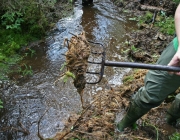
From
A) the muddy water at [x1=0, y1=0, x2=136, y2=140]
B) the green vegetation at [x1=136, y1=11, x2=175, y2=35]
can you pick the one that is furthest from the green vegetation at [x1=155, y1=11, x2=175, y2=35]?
the muddy water at [x1=0, y1=0, x2=136, y2=140]

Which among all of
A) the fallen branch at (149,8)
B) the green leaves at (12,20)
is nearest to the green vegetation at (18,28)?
the green leaves at (12,20)

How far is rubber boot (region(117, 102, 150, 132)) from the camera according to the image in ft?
9.68

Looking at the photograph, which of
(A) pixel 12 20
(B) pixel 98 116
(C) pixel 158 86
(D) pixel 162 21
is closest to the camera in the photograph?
(C) pixel 158 86

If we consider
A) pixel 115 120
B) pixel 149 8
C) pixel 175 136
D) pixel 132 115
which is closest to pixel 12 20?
pixel 115 120

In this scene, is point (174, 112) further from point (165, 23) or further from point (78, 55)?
point (165, 23)

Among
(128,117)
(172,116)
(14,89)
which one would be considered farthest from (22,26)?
(172,116)

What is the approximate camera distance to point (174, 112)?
338 cm

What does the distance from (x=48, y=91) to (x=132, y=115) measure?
189cm

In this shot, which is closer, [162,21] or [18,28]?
[18,28]

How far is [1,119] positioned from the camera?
3555mm

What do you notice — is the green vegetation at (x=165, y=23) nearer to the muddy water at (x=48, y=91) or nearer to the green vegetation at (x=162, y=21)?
the green vegetation at (x=162, y=21)

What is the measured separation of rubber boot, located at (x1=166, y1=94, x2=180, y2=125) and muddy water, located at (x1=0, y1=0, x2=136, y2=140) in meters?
1.38

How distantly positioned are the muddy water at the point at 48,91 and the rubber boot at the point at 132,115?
89cm

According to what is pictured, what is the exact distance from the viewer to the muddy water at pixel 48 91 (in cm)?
349
